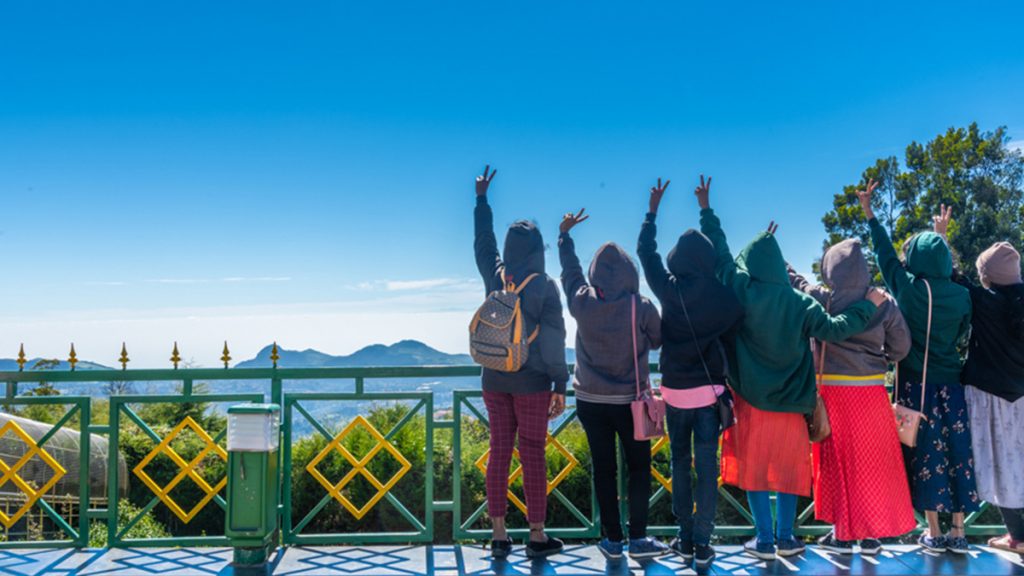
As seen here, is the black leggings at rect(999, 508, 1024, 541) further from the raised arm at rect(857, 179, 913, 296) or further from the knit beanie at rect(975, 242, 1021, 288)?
the raised arm at rect(857, 179, 913, 296)

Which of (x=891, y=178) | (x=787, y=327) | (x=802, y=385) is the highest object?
(x=891, y=178)

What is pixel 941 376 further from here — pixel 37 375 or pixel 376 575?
pixel 37 375

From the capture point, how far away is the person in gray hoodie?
4539 mm

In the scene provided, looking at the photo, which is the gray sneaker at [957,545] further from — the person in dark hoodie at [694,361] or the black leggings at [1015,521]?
the person in dark hoodie at [694,361]

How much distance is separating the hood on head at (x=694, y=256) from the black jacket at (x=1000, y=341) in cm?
177

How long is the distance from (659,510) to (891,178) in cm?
1061

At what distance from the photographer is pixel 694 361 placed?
14.5ft

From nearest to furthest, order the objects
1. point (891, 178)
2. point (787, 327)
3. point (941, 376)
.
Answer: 1. point (787, 327)
2. point (941, 376)
3. point (891, 178)

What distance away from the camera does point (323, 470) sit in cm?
1714

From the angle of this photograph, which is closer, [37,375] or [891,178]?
[37,375]

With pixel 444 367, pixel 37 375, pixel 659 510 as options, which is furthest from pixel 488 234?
pixel 659 510

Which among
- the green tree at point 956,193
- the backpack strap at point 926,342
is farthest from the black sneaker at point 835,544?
the green tree at point 956,193

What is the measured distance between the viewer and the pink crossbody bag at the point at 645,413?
173 inches

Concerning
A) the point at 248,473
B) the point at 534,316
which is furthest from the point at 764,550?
the point at 248,473
